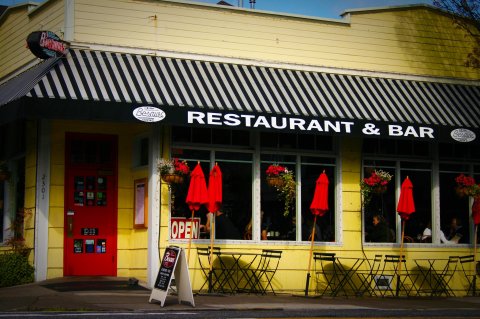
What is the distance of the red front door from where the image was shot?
18.2 m

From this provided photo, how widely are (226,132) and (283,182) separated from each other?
1620 mm

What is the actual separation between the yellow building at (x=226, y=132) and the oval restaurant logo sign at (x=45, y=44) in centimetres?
4

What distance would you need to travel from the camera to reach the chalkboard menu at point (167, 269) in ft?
47.9

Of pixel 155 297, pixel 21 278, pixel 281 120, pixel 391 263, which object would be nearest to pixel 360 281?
pixel 391 263

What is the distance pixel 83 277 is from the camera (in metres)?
18.1

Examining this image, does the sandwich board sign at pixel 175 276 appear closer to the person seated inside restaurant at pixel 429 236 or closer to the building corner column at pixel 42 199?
the building corner column at pixel 42 199

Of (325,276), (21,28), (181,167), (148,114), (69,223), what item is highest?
(21,28)

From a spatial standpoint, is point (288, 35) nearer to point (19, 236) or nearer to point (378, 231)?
point (378, 231)

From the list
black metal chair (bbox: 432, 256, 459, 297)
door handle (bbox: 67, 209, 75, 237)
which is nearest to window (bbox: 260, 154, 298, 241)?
black metal chair (bbox: 432, 256, 459, 297)

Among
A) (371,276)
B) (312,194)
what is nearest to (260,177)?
(312,194)

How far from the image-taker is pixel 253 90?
1822 cm

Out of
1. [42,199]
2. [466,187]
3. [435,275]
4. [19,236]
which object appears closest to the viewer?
[42,199]

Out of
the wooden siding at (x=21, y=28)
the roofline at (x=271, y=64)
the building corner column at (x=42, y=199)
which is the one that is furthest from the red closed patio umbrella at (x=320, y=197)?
the wooden siding at (x=21, y=28)

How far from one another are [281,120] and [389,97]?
3265mm
